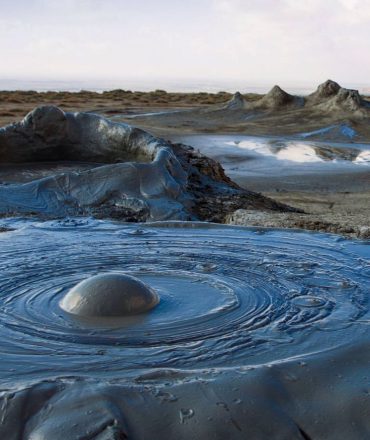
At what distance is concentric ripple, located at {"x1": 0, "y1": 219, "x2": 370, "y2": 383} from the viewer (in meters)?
2.38

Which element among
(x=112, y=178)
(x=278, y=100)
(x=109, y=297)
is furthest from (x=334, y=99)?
(x=109, y=297)

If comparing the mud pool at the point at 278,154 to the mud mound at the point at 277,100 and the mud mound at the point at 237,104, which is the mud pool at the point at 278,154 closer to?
the mud mound at the point at 277,100

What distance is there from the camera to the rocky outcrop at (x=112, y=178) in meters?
4.91

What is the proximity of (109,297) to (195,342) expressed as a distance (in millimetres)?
463

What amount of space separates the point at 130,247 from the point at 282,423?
6.37ft

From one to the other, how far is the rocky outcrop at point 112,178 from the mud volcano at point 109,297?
1.83 m

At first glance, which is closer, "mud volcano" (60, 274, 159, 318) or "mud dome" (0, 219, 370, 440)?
"mud dome" (0, 219, 370, 440)

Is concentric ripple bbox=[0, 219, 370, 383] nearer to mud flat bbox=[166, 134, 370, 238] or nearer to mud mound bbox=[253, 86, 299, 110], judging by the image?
mud flat bbox=[166, 134, 370, 238]

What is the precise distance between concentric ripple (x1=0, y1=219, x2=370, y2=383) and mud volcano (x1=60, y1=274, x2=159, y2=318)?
45mm

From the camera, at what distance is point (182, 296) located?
298 centimetres

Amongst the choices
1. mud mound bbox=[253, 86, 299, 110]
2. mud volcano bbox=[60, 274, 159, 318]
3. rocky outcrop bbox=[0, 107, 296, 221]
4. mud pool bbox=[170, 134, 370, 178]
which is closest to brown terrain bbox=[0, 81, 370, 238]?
mud mound bbox=[253, 86, 299, 110]

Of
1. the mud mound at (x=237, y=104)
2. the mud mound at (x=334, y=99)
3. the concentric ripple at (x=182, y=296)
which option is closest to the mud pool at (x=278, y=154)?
the mud mound at (x=334, y=99)

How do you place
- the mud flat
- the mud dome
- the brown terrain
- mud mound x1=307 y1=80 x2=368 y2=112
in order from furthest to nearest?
1. mud mound x1=307 y1=80 x2=368 y2=112
2. the brown terrain
3. the mud flat
4. the mud dome

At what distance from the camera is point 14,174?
5941mm
